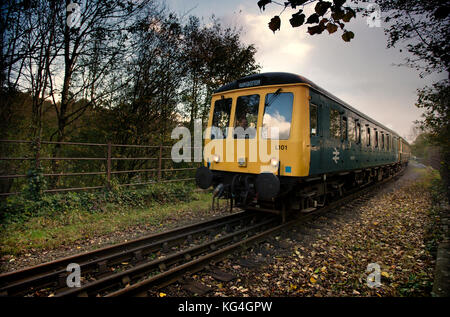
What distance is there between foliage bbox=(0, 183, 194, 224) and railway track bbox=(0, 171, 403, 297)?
113 inches

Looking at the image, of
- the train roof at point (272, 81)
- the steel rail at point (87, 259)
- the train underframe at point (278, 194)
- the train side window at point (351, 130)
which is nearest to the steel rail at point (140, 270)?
the steel rail at point (87, 259)

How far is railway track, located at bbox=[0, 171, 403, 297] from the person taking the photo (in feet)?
10.6

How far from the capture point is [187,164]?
38.8ft

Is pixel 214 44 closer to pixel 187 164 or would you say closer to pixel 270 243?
pixel 187 164

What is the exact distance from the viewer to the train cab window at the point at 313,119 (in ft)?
19.0

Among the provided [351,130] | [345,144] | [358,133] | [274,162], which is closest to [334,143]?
[345,144]

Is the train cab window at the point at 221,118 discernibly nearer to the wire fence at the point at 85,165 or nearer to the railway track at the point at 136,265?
the railway track at the point at 136,265

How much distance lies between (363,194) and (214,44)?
1017 centimetres

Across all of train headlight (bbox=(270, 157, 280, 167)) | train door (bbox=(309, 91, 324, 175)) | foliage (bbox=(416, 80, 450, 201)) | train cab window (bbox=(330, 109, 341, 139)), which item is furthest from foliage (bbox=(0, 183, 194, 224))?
foliage (bbox=(416, 80, 450, 201))

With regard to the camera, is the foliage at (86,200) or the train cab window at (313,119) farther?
the foliage at (86,200)

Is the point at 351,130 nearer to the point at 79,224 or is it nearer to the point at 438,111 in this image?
the point at 438,111

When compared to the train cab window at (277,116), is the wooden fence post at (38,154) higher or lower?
lower

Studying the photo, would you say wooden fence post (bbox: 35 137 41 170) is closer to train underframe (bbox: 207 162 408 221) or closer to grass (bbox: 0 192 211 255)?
grass (bbox: 0 192 211 255)
